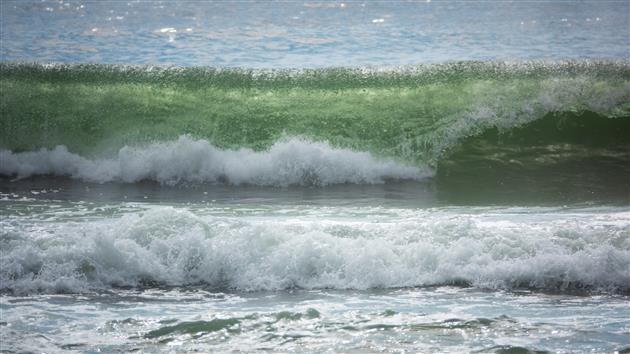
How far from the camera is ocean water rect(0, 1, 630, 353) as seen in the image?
5.06m

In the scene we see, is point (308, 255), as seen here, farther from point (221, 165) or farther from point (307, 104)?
point (307, 104)

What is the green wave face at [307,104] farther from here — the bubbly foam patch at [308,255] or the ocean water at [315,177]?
the bubbly foam patch at [308,255]

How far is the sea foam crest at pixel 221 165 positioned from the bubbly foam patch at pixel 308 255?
2563 mm

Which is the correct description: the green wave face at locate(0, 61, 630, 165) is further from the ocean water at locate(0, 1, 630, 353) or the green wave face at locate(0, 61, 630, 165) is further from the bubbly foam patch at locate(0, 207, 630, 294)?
the bubbly foam patch at locate(0, 207, 630, 294)

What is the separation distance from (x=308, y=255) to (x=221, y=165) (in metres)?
3.55

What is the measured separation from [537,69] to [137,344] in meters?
7.08

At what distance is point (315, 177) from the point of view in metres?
8.95

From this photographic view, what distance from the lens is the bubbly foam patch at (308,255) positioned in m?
5.73

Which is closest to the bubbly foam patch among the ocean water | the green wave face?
the ocean water

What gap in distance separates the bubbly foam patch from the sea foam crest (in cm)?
256

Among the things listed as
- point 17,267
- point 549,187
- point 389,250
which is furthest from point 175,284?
point 549,187

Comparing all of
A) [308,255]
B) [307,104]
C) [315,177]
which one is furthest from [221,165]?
[308,255]

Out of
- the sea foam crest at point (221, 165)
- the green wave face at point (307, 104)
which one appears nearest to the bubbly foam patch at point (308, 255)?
the sea foam crest at point (221, 165)

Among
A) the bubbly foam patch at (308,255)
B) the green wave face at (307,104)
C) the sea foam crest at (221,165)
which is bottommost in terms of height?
the bubbly foam patch at (308,255)
